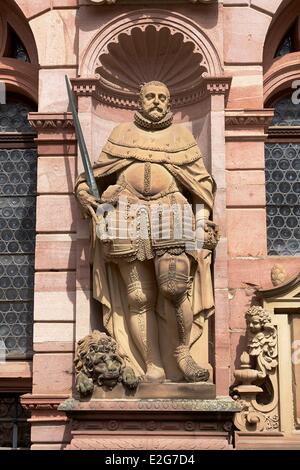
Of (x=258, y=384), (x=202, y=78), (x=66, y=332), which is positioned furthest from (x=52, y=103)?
(x=258, y=384)

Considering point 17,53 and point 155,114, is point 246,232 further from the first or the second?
point 17,53

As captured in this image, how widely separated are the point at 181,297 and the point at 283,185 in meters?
2.63

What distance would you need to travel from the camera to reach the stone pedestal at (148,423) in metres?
11.2

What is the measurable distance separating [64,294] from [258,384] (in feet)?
8.41

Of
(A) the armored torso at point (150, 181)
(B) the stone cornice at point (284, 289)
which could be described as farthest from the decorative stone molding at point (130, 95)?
(B) the stone cornice at point (284, 289)

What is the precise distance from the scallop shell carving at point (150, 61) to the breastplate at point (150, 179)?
4.77ft

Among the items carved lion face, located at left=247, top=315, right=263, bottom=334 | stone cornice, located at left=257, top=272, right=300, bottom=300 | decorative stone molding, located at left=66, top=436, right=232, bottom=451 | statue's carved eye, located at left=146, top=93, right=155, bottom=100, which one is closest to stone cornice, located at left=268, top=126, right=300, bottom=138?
statue's carved eye, located at left=146, top=93, right=155, bottom=100

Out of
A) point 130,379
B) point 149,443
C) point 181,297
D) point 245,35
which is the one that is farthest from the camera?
point 245,35

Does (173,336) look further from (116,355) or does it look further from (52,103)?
(52,103)

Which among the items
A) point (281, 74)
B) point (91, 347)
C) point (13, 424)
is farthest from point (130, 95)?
point (13, 424)

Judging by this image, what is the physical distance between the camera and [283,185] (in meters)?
13.4

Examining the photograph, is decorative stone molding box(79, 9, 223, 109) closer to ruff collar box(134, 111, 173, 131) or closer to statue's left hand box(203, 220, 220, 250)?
ruff collar box(134, 111, 173, 131)

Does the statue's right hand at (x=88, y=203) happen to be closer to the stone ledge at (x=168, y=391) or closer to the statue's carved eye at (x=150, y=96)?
the statue's carved eye at (x=150, y=96)

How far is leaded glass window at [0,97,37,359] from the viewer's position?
43.0 feet
